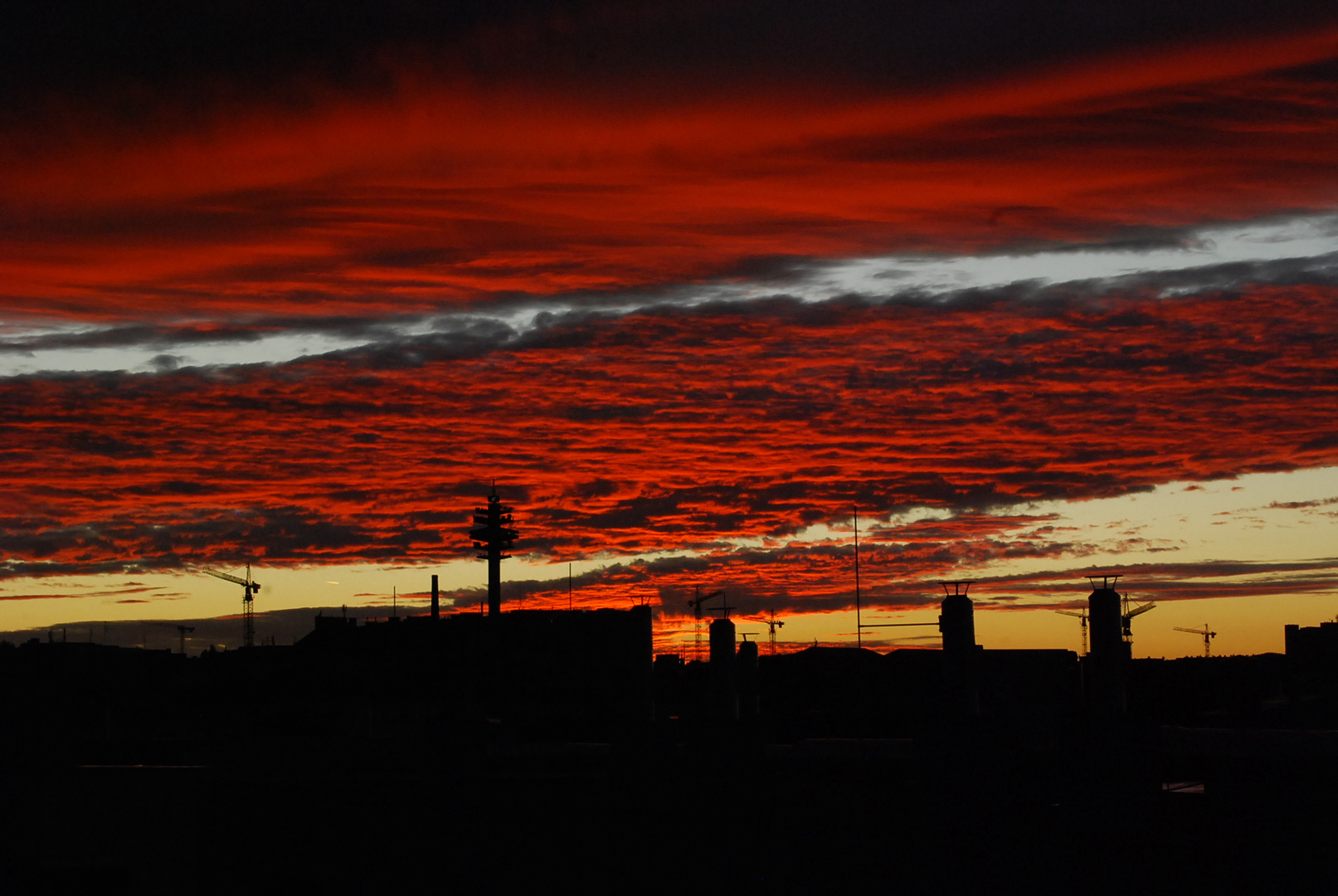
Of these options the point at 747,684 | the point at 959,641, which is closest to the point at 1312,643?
the point at 747,684

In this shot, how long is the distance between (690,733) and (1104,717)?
26.5ft

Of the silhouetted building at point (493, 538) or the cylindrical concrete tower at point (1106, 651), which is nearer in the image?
the cylindrical concrete tower at point (1106, 651)

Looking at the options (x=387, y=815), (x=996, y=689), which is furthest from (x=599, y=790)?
(x=996, y=689)

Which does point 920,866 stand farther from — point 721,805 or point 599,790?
point 599,790

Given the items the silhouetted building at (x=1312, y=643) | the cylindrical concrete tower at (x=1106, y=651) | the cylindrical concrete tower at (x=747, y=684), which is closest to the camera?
the cylindrical concrete tower at (x=1106, y=651)

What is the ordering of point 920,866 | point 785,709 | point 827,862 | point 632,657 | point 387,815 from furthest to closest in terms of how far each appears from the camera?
point 632,657
point 785,709
point 387,815
point 827,862
point 920,866

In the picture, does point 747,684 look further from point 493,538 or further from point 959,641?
point 493,538

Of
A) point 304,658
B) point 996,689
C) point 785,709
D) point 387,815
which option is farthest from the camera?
point 304,658

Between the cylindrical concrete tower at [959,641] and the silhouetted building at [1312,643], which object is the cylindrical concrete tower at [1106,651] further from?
the silhouetted building at [1312,643]

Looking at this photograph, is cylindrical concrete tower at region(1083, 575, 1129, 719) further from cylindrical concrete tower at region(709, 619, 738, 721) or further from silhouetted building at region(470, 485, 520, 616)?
silhouetted building at region(470, 485, 520, 616)

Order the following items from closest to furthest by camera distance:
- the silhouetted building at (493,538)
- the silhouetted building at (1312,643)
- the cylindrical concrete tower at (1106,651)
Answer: the cylindrical concrete tower at (1106,651) → the silhouetted building at (1312,643) → the silhouetted building at (493,538)

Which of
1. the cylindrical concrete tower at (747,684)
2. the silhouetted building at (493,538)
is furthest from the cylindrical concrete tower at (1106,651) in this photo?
the silhouetted building at (493,538)

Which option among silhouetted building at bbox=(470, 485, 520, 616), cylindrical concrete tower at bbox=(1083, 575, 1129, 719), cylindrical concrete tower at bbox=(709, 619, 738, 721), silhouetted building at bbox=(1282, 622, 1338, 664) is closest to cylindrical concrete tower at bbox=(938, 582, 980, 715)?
cylindrical concrete tower at bbox=(1083, 575, 1129, 719)

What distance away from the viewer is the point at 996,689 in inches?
1496
